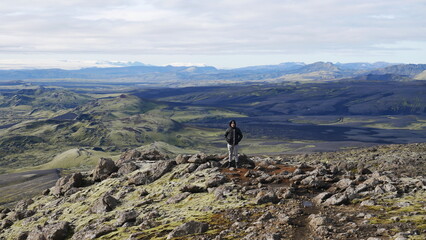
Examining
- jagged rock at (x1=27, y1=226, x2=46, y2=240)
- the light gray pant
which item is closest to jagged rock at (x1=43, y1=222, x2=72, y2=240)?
jagged rock at (x1=27, y1=226, x2=46, y2=240)

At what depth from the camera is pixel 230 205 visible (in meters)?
26.6

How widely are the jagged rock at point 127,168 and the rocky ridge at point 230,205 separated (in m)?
0.11

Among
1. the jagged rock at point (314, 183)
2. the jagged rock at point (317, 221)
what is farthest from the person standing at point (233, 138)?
the jagged rock at point (317, 221)

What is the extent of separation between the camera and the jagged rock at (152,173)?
38.5m

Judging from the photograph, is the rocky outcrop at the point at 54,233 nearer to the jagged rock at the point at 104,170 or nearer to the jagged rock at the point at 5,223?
the jagged rock at the point at 5,223

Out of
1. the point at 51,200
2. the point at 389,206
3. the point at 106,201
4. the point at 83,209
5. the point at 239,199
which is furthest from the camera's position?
the point at 51,200

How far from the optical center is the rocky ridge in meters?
20.8

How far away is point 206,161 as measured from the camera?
130ft

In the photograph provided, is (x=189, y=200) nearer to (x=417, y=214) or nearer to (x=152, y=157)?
(x=417, y=214)

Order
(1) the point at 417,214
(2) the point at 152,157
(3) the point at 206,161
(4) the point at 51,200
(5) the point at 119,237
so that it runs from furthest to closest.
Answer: (2) the point at 152,157 < (4) the point at 51,200 < (3) the point at 206,161 < (5) the point at 119,237 < (1) the point at 417,214

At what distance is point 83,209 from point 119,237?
11.8m

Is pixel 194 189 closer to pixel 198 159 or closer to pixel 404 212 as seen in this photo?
pixel 198 159

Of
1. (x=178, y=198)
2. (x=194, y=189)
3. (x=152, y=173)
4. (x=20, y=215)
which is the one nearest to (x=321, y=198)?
(x=194, y=189)

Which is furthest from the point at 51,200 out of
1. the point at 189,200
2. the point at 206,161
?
the point at 189,200
